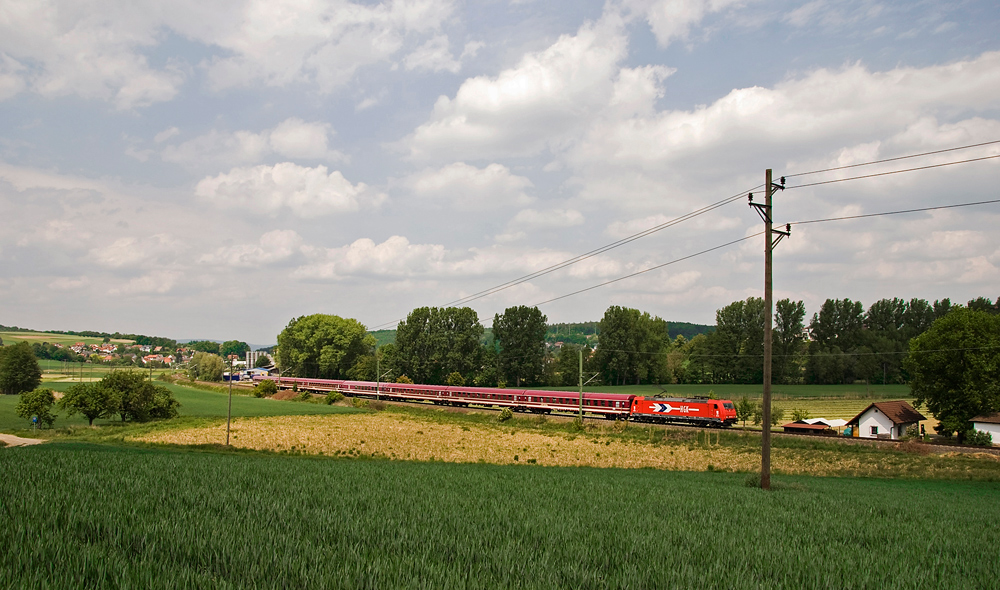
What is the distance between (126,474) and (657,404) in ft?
151

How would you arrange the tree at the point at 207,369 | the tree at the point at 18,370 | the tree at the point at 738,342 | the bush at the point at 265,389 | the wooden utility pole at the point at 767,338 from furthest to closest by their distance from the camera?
1. the tree at the point at 207,369
2. the tree at the point at 738,342
3. the bush at the point at 265,389
4. the tree at the point at 18,370
5. the wooden utility pole at the point at 767,338

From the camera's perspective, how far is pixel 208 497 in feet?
29.3

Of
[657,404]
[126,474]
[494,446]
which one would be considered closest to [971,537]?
[126,474]

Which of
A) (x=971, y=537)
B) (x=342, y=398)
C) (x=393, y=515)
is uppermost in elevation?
(x=393, y=515)

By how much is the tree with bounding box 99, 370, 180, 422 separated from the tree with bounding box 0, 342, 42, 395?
36.9m

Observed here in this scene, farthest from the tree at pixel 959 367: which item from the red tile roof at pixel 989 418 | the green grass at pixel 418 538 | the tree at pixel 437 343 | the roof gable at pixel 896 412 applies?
the tree at pixel 437 343

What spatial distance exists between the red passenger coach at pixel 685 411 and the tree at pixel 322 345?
70.6 meters

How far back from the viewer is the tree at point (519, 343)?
96250 mm

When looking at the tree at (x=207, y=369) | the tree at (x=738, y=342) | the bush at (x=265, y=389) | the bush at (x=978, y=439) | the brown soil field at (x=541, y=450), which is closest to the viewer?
the brown soil field at (x=541, y=450)

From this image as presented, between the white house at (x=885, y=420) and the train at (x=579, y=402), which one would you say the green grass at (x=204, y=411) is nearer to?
the train at (x=579, y=402)

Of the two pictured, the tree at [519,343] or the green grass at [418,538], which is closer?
the green grass at [418,538]

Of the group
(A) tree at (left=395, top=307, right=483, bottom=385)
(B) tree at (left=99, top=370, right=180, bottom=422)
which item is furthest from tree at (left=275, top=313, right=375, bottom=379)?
(B) tree at (left=99, top=370, right=180, bottom=422)

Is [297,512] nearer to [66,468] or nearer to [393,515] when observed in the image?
[393,515]

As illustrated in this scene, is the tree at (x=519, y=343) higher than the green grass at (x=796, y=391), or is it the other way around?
the tree at (x=519, y=343)
